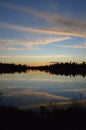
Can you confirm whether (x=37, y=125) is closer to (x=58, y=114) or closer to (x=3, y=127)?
(x=3, y=127)

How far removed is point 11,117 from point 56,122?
89.5 inches

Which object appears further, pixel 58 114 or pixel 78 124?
pixel 58 114

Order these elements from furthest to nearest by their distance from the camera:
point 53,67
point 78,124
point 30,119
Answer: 1. point 53,67
2. point 30,119
3. point 78,124

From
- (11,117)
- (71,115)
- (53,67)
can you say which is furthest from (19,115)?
(53,67)

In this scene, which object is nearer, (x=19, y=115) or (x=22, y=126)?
(x=22, y=126)

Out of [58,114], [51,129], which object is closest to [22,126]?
[51,129]

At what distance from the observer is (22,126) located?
9.16 meters

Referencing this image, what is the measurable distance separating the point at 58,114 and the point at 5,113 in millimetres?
2778

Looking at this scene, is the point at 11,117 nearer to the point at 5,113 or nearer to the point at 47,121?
the point at 5,113

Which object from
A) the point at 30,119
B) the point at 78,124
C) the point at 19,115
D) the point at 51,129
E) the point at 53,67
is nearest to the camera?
the point at 51,129

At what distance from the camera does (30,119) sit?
34.3 feet

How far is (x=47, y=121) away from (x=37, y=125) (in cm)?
70

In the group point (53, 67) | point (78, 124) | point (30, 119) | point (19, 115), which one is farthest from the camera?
point (53, 67)

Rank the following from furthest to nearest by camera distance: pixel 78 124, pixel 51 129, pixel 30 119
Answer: pixel 30 119 < pixel 78 124 < pixel 51 129
